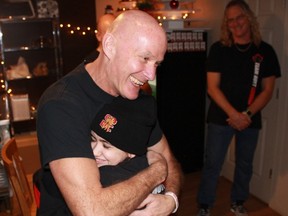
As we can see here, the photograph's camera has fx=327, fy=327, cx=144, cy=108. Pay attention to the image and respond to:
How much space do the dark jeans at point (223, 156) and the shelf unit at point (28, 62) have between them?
204 cm

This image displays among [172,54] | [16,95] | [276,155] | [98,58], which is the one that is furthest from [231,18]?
[16,95]

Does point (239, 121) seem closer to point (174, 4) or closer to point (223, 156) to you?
point (223, 156)

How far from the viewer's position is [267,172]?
3275 mm

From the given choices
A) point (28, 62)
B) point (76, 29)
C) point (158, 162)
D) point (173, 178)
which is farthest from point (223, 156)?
point (28, 62)

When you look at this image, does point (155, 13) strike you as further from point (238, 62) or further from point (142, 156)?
point (142, 156)

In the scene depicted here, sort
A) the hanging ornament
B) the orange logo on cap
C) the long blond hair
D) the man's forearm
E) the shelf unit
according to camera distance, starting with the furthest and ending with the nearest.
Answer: the shelf unit → the hanging ornament → the long blond hair → the man's forearm → the orange logo on cap

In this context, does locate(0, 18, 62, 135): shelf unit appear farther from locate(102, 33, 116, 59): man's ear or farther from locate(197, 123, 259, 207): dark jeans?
locate(102, 33, 116, 59): man's ear

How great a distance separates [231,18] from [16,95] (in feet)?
8.30

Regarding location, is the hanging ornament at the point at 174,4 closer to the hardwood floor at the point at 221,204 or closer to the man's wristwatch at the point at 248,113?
the man's wristwatch at the point at 248,113

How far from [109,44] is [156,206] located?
64 centimetres

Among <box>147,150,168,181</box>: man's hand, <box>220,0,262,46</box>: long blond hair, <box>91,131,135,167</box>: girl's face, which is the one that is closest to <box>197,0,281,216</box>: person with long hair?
<box>220,0,262,46</box>: long blond hair

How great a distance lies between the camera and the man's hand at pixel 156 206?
1.24 m

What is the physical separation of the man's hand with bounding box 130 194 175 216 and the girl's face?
19 cm

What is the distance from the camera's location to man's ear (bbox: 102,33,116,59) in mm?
1197
